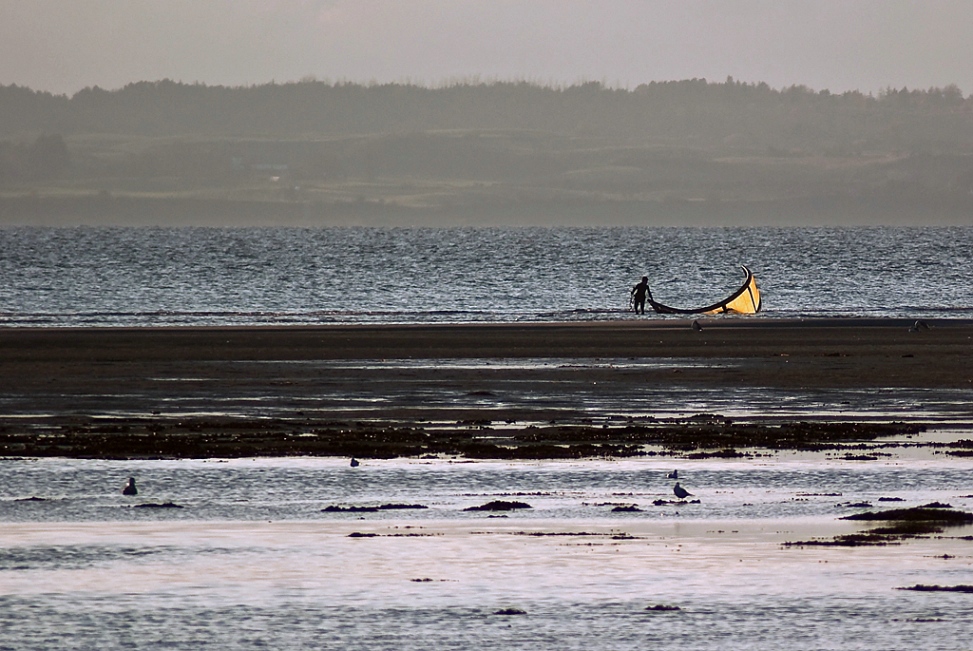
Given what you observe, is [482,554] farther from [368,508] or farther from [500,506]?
[368,508]

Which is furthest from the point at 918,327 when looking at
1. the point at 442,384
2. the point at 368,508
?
the point at 368,508

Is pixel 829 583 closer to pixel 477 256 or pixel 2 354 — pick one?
pixel 2 354

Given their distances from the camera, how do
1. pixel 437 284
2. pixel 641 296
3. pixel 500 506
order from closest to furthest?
pixel 500 506, pixel 641 296, pixel 437 284

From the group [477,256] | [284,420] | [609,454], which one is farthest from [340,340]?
[477,256]

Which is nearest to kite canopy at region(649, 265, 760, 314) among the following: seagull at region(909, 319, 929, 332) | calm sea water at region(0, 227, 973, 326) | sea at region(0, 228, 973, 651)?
calm sea water at region(0, 227, 973, 326)

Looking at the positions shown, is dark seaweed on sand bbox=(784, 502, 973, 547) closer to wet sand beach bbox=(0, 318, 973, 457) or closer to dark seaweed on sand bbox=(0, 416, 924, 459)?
dark seaweed on sand bbox=(0, 416, 924, 459)

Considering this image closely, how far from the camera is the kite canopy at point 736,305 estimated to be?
208ft

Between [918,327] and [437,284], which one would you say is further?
[437,284]

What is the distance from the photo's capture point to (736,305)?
2547 inches

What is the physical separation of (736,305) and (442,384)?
33256mm

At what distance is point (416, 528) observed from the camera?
1627 centimetres

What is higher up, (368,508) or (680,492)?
(680,492)

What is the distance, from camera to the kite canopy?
63.5 metres

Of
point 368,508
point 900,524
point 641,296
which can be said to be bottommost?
point 368,508
